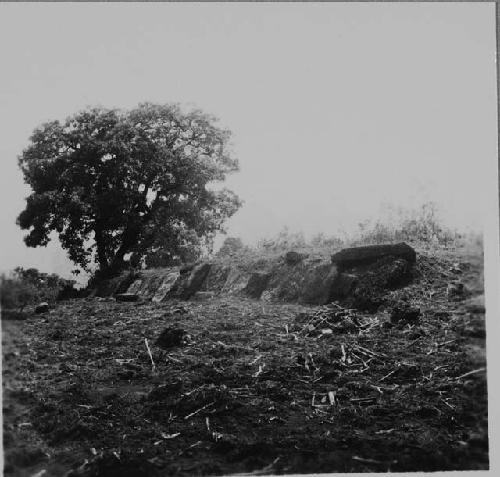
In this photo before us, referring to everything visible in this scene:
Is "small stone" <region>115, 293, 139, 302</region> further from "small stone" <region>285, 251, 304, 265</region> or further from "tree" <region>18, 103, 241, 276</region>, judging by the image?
"small stone" <region>285, 251, 304, 265</region>

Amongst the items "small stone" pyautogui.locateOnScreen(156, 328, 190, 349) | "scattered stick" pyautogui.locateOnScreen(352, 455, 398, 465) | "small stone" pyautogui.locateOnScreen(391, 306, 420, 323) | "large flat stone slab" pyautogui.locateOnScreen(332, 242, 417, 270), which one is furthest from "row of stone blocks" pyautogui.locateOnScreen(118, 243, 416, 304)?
"scattered stick" pyautogui.locateOnScreen(352, 455, 398, 465)

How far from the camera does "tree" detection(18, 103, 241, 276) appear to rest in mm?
4711

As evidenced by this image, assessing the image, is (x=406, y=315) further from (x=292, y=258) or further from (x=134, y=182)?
(x=134, y=182)

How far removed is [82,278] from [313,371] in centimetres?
185

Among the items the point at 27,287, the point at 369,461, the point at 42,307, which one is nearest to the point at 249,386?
the point at 369,461

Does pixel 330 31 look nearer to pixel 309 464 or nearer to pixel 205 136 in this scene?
pixel 205 136

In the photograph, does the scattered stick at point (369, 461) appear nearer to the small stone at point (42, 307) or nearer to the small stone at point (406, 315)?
the small stone at point (406, 315)

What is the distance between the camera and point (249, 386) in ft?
14.2

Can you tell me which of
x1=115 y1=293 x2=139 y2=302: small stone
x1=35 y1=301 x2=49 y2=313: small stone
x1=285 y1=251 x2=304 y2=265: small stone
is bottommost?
x1=35 y1=301 x2=49 y2=313: small stone

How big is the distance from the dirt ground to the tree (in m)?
0.47

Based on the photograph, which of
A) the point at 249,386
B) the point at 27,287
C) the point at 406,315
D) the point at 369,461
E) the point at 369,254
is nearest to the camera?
the point at 369,461

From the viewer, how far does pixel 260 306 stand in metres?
4.69

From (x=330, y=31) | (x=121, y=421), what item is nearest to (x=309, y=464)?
(x=121, y=421)

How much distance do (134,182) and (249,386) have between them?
176 centimetres
